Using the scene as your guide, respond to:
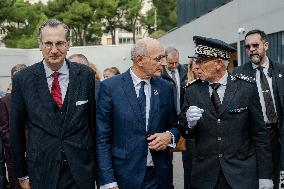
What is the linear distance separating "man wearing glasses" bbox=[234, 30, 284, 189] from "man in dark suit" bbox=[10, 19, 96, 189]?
2.29 m

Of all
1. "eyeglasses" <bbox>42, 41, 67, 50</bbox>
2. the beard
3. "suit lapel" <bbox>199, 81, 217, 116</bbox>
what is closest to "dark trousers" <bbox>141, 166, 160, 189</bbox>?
"suit lapel" <bbox>199, 81, 217, 116</bbox>

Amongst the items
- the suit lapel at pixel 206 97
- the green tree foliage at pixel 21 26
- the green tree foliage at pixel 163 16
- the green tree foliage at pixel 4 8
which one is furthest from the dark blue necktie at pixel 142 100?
the green tree foliage at pixel 163 16

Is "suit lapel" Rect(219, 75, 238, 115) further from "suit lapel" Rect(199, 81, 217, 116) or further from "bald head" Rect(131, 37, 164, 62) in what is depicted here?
"bald head" Rect(131, 37, 164, 62)

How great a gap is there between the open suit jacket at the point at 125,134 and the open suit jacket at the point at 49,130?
114 millimetres

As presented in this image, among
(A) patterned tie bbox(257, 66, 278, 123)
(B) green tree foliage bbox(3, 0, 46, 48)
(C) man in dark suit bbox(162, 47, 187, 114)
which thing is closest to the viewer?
(A) patterned tie bbox(257, 66, 278, 123)

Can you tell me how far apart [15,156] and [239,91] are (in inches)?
72.4

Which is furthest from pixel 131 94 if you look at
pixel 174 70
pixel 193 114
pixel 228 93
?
pixel 174 70

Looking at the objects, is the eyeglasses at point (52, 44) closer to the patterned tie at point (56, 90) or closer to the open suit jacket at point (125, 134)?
the patterned tie at point (56, 90)

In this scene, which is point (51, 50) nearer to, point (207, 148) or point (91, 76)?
point (91, 76)

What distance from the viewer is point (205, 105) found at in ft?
15.4

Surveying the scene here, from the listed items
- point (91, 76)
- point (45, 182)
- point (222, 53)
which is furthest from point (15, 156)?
point (222, 53)

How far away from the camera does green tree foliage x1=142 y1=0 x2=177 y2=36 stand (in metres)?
A: 69.5

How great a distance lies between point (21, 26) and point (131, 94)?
1808 inches

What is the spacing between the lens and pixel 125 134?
4.61 metres
